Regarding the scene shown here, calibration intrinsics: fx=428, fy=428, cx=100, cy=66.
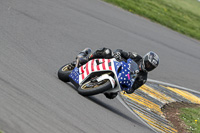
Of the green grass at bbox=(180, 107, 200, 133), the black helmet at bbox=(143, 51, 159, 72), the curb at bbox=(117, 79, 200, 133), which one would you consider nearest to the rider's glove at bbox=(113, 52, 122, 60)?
the black helmet at bbox=(143, 51, 159, 72)

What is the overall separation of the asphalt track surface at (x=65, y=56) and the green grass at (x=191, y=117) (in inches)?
63.9

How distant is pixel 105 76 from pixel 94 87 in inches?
11.1

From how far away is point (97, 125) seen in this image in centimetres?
644

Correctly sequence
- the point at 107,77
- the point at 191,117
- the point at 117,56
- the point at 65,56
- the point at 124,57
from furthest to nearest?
the point at 65,56 < the point at 191,117 < the point at 124,57 < the point at 117,56 < the point at 107,77

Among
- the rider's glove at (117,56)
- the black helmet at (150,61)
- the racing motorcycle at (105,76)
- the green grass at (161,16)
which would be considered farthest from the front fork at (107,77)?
the green grass at (161,16)

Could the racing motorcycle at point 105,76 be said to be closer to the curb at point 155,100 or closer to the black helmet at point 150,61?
the black helmet at point 150,61

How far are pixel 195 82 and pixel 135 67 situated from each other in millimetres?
6615

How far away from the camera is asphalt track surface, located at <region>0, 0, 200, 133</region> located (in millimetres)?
5785

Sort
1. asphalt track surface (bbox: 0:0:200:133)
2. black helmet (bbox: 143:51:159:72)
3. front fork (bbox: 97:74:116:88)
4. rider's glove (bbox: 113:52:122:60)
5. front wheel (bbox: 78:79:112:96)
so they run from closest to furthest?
asphalt track surface (bbox: 0:0:200:133) → front wheel (bbox: 78:79:112:96) → front fork (bbox: 97:74:116:88) → black helmet (bbox: 143:51:159:72) → rider's glove (bbox: 113:52:122:60)

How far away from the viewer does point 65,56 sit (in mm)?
10562

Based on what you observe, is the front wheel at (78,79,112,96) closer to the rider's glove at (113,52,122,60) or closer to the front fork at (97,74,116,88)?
the front fork at (97,74,116,88)

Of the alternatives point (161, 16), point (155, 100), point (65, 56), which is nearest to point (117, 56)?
point (65, 56)

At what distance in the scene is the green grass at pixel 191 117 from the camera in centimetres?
937

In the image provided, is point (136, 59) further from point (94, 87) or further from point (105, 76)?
point (94, 87)
